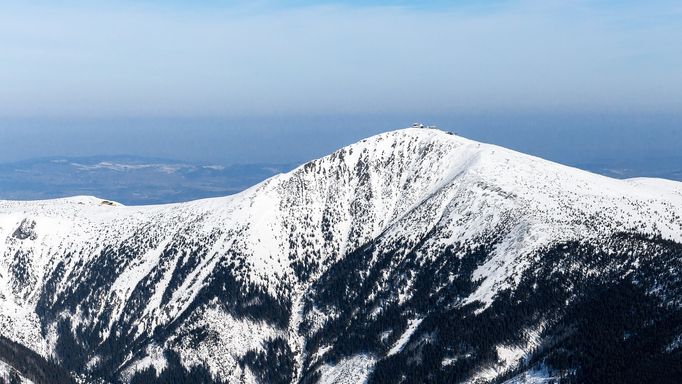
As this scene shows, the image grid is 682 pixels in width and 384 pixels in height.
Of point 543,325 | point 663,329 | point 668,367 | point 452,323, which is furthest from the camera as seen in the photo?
point 452,323

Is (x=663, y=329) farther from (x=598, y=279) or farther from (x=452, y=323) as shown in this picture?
(x=452, y=323)

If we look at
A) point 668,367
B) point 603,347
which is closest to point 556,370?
point 603,347

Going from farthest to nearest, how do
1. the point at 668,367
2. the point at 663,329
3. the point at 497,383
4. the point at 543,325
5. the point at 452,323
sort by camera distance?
1. the point at 452,323
2. the point at 543,325
3. the point at 497,383
4. the point at 663,329
5. the point at 668,367

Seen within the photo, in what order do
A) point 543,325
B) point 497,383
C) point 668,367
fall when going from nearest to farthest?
point 668,367
point 497,383
point 543,325

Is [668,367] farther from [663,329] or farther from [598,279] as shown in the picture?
[598,279]

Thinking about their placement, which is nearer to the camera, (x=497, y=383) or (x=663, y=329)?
(x=663, y=329)

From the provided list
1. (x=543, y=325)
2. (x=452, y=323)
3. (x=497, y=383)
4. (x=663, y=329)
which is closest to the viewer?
(x=663, y=329)

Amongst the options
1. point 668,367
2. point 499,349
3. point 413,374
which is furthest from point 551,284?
point 668,367

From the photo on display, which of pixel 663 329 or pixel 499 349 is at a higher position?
pixel 663 329

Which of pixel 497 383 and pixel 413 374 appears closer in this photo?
pixel 497 383
